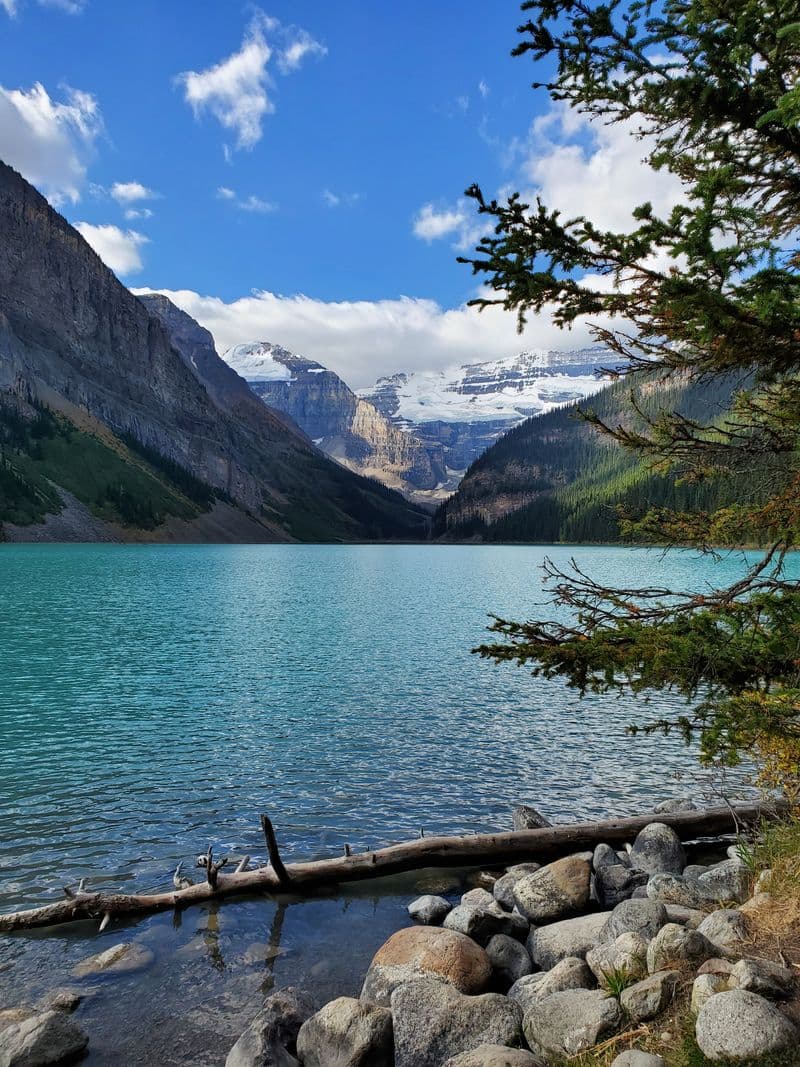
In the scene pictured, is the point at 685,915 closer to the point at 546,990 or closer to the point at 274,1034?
the point at 546,990

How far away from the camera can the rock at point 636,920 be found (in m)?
9.73

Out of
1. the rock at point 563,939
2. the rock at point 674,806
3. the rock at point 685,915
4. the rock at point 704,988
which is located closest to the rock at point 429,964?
the rock at point 563,939

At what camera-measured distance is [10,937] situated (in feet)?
41.7

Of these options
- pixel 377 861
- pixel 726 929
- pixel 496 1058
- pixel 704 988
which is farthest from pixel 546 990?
pixel 377 861

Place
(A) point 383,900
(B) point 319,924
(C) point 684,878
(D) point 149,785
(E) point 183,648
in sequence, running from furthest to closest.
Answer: (E) point 183,648 < (D) point 149,785 < (A) point 383,900 < (B) point 319,924 < (C) point 684,878

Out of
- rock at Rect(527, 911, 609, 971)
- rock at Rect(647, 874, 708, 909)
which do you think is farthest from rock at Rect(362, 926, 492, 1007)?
rock at Rect(647, 874, 708, 909)

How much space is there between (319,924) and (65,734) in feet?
54.0

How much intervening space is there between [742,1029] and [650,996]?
4.31ft

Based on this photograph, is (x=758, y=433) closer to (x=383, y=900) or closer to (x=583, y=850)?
(x=583, y=850)

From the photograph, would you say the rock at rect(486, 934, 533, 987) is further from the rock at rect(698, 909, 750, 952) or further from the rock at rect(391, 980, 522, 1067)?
the rock at rect(698, 909, 750, 952)

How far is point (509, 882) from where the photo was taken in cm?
1413

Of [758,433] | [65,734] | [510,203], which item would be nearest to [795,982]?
[758,433]

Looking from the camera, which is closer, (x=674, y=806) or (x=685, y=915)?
(x=685, y=915)

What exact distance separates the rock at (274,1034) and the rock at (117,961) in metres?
3.34
